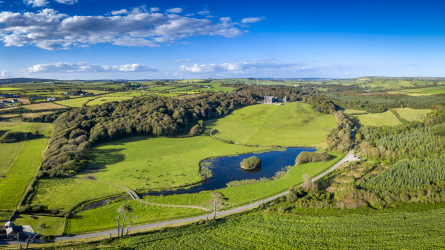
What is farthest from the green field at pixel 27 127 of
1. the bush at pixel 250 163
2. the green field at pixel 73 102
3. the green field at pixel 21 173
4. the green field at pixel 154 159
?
the bush at pixel 250 163

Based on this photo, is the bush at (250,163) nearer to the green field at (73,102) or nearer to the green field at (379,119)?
the green field at (379,119)

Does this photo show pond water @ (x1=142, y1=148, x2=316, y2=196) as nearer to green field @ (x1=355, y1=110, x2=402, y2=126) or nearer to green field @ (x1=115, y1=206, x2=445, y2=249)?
green field @ (x1=115, y1=206, x2=445, y2=249)

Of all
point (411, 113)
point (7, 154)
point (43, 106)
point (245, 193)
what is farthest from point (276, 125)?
point (43, 106)

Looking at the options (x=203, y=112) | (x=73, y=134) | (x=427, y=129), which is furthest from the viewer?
(x=203, y=112)

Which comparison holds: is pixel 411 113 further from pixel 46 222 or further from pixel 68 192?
pixel 46 222

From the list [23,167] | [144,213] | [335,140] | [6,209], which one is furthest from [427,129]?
[23,167]

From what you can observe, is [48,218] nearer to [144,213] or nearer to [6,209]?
[6,209]

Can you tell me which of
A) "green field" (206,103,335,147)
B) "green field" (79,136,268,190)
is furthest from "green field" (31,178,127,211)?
"green field" (206,103,335,147)
